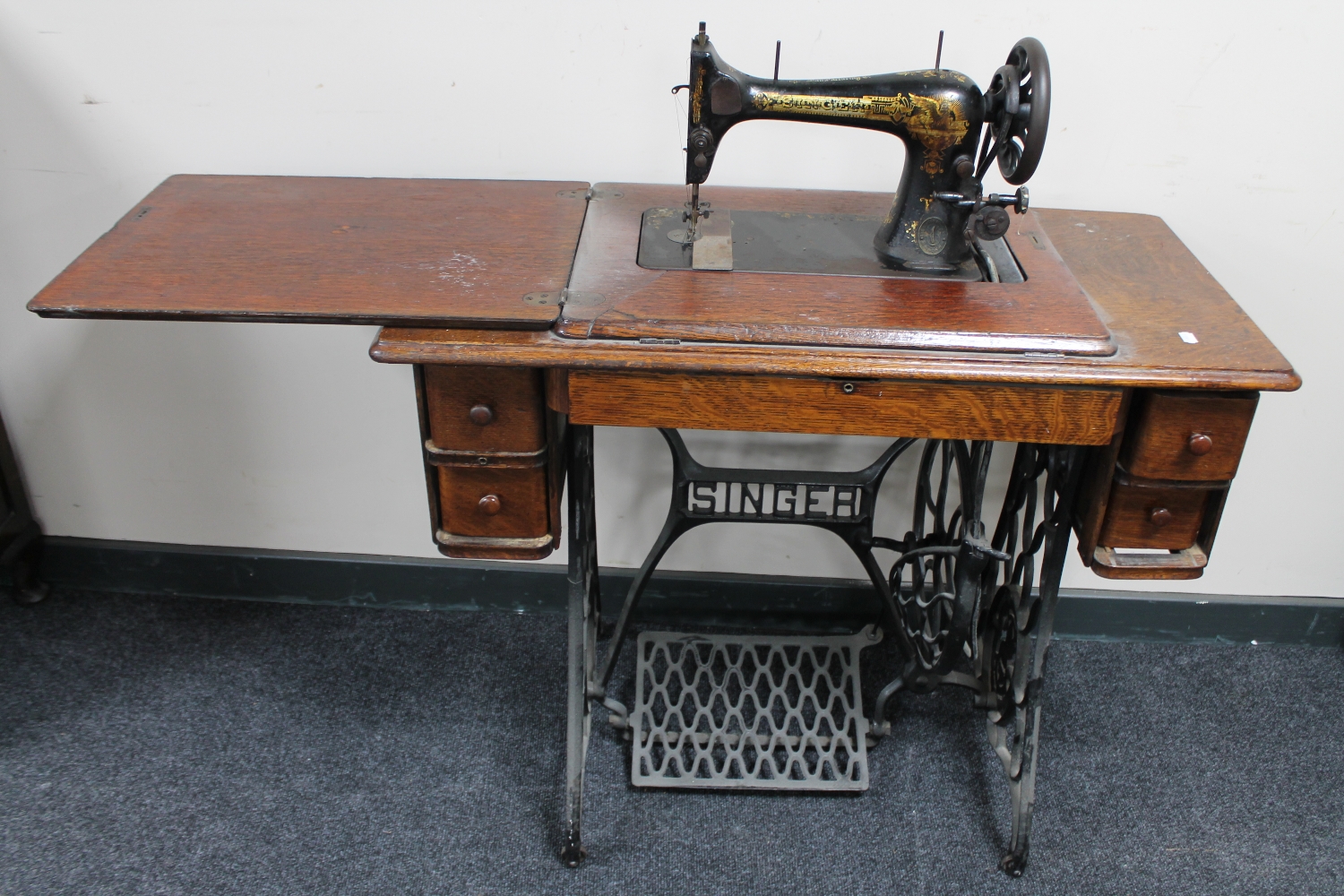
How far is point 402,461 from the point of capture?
223cm

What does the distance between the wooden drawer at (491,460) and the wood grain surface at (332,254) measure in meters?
0.10

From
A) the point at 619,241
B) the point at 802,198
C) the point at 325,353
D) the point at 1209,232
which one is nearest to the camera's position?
the point at 619,241

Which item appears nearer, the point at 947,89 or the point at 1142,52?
the point at 947,89

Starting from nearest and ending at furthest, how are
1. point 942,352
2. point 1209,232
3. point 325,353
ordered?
point 942,352 < point 1209,232 < point 325,353

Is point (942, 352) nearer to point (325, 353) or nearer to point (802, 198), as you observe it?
point (802, 198)

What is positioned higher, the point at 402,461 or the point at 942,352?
the point at 942,352

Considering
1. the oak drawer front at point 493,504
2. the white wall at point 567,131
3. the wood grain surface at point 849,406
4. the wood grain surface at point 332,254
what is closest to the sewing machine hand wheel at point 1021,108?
the wood grain surface at point 849,406

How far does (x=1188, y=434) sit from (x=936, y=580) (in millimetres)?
683

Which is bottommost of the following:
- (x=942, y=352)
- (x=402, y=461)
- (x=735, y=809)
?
(x=735, y=809)

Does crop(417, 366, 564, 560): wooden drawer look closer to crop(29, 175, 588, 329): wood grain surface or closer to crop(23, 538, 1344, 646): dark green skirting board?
crop(29, 175, 588, 329): wood grain surface

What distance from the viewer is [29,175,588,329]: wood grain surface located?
1326 mm

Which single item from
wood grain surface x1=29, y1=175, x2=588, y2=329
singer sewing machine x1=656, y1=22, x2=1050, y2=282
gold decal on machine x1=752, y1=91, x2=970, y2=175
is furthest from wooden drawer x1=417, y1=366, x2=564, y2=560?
gold decal on machine x1=752, y1=91, x2=970, y2=175

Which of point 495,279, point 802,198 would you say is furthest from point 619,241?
point 802,198

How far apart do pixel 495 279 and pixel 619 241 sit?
22 cm
